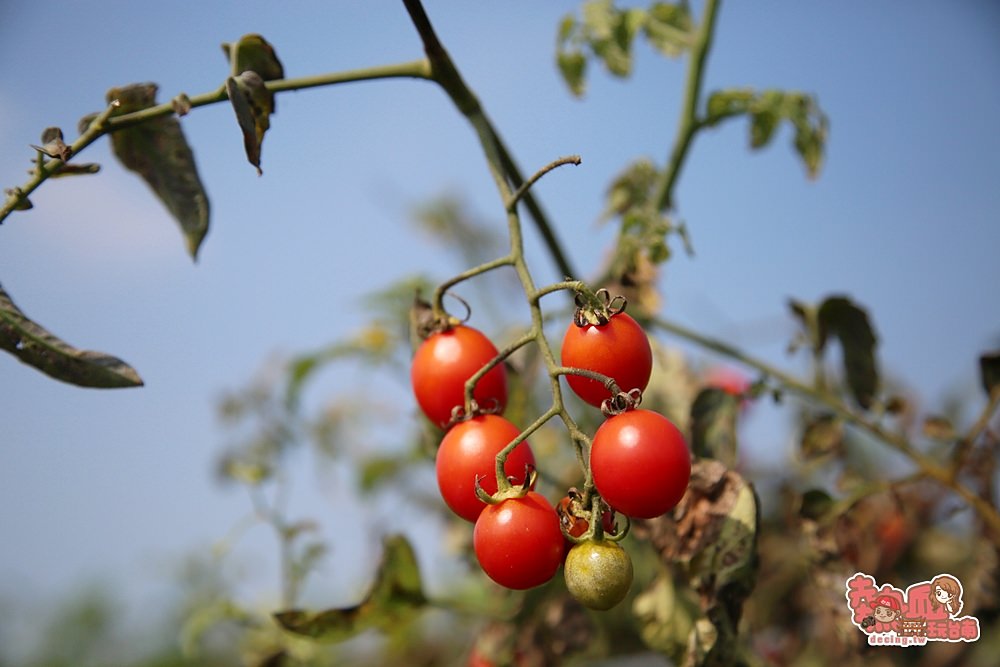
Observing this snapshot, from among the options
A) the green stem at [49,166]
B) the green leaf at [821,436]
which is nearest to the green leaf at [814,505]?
the green leaf at [821,436]

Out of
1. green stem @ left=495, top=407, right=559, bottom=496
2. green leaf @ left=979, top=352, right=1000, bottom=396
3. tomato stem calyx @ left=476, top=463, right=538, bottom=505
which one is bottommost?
green leaf @ left=979, top=352, right=1000, bottom=396

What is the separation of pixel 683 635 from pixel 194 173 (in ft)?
2.08

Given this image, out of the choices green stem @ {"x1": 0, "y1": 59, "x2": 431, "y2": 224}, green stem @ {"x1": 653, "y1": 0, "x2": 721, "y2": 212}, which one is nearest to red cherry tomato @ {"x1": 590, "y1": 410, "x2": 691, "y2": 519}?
green stem @ {"x1": 0, "y1": 59, "x2": 431, "y2": 224}

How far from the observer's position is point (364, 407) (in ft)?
5.09

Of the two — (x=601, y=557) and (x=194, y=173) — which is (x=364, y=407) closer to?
(x=194, y=173)

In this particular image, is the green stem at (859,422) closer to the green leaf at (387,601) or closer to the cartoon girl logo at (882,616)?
the cartoon girl logo at (882,616)

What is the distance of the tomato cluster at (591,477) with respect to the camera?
1.49ft

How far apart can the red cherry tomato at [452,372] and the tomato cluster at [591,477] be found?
2 centimetres

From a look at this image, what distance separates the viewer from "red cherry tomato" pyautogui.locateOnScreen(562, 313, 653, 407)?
508 millimetres

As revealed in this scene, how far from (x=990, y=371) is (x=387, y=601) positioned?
71cm

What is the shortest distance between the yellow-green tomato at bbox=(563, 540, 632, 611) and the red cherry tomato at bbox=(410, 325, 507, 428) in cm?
15

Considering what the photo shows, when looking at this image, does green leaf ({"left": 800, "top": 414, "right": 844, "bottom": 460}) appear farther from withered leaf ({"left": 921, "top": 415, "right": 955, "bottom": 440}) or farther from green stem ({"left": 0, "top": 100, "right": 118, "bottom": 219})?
green stem ({"left": 0, "top": 100, "right": 118, "bottom": 219})

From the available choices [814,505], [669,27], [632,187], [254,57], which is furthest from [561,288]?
[669,27]

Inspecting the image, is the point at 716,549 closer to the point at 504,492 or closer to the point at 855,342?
the point at 504,492
